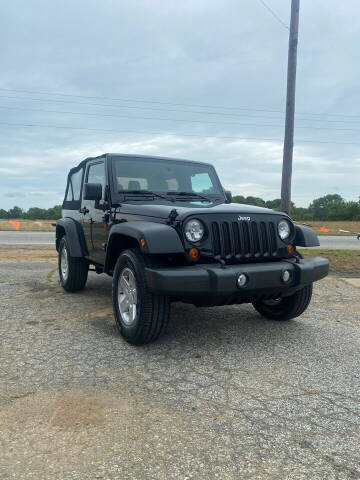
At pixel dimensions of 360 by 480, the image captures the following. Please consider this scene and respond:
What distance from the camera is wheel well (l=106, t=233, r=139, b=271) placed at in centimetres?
432

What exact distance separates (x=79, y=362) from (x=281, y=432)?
1816mm

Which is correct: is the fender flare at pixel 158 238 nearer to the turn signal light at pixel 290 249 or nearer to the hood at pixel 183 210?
the hood at pixel 183 210

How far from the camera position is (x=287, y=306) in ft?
16.0

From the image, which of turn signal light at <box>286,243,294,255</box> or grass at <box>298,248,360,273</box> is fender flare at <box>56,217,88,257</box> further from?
grass at <box>298,248,360,273</box>

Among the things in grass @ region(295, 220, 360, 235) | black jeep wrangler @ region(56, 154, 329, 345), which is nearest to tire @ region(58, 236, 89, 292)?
black jeep wrangler @ region(56, 154, 329, 345)

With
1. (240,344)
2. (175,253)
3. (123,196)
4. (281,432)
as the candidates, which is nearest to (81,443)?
(281,432)

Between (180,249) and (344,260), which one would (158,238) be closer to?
(180,249)

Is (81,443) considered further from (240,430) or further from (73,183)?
(73,183)

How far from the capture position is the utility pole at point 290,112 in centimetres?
1023

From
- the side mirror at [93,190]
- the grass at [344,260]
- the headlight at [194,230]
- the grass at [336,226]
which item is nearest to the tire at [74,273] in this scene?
the side mirror at [93,190]

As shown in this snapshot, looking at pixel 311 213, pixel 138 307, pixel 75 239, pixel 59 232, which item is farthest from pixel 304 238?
pixel 311 213

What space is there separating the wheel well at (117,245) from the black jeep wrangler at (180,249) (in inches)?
0.5

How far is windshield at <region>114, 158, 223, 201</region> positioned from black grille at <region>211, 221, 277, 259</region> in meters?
1.28

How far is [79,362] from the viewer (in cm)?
364
